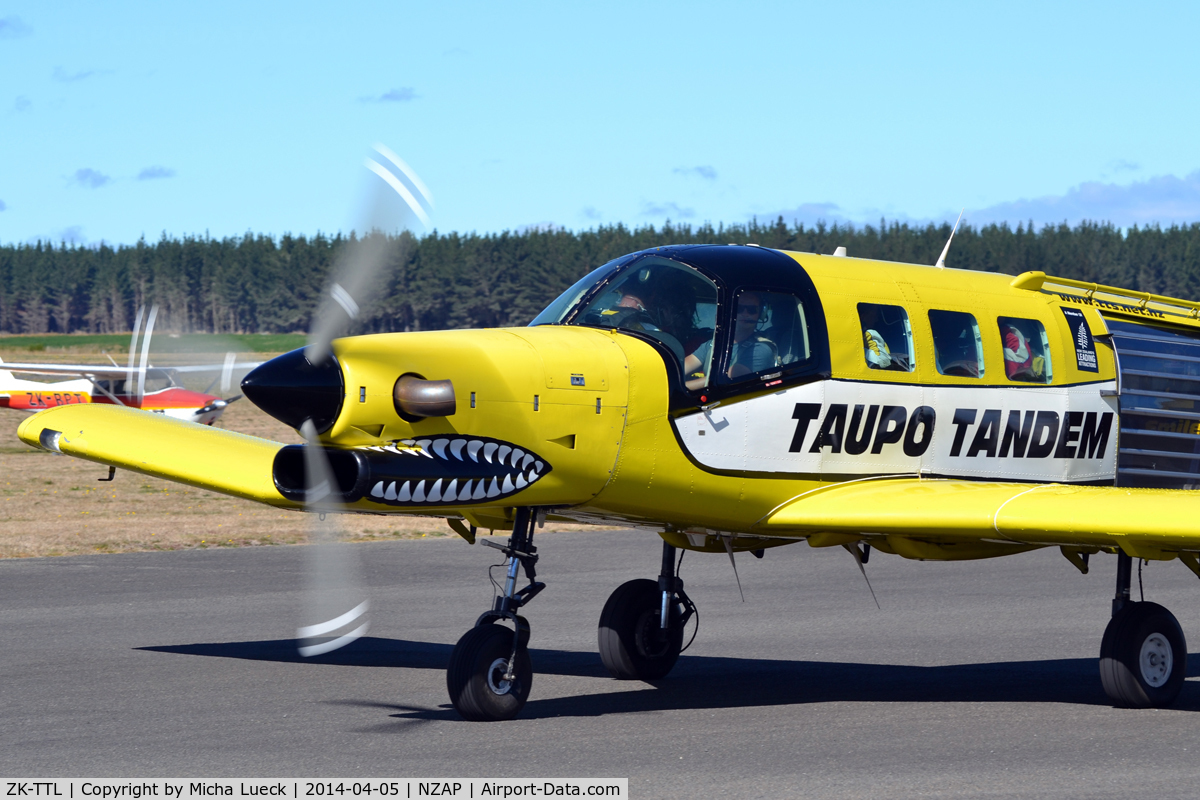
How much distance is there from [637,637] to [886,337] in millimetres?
3061

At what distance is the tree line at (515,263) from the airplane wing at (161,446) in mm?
128719

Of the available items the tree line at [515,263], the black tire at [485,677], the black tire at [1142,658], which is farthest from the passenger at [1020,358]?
the tree line at [515,263]

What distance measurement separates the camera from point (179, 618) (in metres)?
13.4

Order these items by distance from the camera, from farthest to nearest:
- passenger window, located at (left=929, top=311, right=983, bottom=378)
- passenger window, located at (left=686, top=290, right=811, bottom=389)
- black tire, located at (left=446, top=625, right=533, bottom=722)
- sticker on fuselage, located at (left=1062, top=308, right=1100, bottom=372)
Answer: sticker on fuselage, located at (left=1062, top=308, right=1100, bottom=372), passenger window, located at (left=929, top=311, right=983, bottom=378), passenger window, located at (left=686, top=290, right=811, bottom=389), black tire, located at (left=446, top=625, right=533, bottom=722)

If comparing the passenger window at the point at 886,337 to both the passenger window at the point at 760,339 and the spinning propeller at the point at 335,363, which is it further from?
the spinning propeller at the point at 335,363

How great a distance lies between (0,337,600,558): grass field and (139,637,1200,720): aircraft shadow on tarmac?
8661 mm

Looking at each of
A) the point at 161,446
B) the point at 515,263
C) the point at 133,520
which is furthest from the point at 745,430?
the point at 515,263

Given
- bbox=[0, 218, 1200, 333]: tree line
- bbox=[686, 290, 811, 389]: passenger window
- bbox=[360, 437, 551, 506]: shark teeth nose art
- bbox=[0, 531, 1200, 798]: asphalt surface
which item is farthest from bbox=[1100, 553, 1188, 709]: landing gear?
bbox=[0, 218, 1200, 333]: tree line

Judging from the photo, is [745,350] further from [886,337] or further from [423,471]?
[423,471]

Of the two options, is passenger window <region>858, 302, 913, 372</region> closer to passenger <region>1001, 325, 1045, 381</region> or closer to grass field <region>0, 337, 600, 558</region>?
passenger <region>1001, 325, 1045, 381</region>

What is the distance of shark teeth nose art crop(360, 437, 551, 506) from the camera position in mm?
7703

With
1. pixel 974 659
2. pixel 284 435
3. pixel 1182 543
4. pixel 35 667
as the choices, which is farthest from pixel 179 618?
pixel 284 435

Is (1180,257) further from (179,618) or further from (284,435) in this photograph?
(179,618)

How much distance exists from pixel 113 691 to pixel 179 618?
12.5 feet
